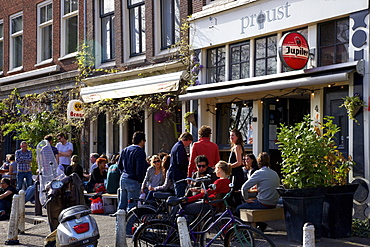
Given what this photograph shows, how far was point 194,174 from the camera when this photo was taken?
30.3ft

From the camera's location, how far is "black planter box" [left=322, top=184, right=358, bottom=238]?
29.0 feet

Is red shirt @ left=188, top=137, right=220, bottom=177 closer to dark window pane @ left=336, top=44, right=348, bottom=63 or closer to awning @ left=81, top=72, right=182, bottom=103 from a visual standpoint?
dark window pane @ left=336, top=44, right=348, bottom=63

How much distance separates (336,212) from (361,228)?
884 millimetres

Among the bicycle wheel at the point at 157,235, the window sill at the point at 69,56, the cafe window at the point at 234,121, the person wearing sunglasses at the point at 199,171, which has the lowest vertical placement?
the bicycle wheel at the point at 157,235

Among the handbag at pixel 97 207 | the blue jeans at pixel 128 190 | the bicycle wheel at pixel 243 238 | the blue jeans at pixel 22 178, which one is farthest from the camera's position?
the blue jeans at pixel 22 178

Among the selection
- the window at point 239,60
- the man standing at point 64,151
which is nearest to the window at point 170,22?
the window at point 239,60

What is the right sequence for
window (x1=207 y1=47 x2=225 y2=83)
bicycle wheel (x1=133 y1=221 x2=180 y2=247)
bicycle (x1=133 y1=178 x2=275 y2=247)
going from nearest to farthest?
bicycle (x1=133 y1=178 x2=275 y2=247)
bicycle wheel (x1=133 y1=221 x2=180 y2=247)
window (x1=207 y1=47 x2=225 y2=83)

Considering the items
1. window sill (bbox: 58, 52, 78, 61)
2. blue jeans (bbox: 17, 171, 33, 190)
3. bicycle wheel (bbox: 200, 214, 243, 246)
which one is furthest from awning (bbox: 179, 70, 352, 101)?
window sill (bbox: 58, 52, 78, 61)

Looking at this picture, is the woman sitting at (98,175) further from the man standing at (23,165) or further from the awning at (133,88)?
the man standing at (23,165)

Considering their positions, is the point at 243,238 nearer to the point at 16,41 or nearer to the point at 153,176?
the point at 153,176

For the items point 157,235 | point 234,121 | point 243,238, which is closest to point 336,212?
point 243,238

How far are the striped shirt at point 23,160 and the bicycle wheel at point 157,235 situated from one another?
8.82 meters

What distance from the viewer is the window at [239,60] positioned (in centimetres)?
1290

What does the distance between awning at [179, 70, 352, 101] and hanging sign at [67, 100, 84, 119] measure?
194 inches
